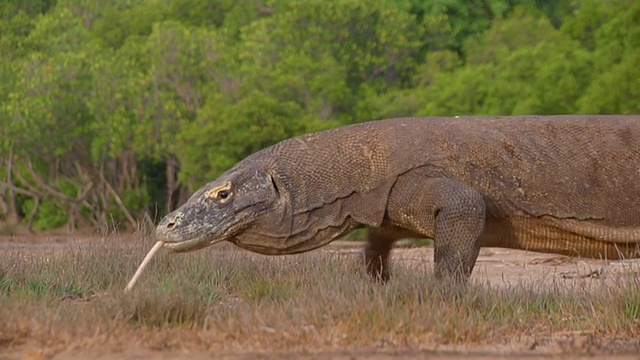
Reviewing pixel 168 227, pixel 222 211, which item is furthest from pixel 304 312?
pixel 168 227

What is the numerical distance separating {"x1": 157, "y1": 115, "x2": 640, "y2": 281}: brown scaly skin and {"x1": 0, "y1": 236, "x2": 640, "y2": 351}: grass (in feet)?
1.10

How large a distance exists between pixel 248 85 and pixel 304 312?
2411cm

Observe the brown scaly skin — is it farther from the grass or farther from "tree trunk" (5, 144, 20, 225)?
"tree trunk" (5, 144, 20, 225)

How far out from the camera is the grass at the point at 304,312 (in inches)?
257

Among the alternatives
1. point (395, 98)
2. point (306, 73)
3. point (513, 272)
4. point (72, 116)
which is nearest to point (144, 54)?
point (72, 116)

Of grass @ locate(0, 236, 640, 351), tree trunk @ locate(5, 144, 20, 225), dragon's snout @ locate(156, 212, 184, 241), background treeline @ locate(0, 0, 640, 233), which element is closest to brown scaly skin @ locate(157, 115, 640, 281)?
dragon's snout @ locate(156, 212, 184, 241)

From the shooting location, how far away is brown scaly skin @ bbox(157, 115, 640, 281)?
7.84 m

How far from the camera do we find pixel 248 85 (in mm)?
30734

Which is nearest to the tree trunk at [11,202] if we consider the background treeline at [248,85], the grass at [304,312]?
the background treeline at [248,85]

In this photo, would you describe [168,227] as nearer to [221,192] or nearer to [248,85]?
[221,192]

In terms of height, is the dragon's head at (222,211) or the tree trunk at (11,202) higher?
the dragon's head at (222,211)

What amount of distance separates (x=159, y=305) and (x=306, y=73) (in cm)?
2538

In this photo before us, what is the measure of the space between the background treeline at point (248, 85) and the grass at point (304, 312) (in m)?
19.1

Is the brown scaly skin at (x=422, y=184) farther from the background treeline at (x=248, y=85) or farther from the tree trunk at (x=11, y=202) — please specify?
the tree trunk at (x=11, y=202)
